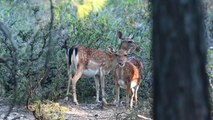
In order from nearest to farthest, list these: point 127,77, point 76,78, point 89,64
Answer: point 127,77 → point 76,78 → point 89,64

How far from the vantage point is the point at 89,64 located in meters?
13.2

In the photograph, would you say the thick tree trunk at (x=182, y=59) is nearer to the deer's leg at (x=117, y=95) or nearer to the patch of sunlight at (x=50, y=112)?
the patch of sunlight at (x=50, y=112)

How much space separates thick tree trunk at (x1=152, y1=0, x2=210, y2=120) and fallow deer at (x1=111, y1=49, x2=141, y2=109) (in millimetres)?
8497

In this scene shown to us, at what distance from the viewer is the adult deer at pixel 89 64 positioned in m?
12.8

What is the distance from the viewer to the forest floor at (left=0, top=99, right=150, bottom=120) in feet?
34.4

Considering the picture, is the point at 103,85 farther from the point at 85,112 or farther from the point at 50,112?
the point at 50,112

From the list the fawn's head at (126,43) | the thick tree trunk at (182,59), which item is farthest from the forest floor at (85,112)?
the thick tree trunk at (182,59)

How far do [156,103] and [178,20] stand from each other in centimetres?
56

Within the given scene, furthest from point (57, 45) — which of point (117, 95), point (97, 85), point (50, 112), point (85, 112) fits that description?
point (50, 112)

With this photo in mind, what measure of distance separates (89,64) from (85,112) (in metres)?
1.66

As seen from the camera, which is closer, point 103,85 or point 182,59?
point 182,59

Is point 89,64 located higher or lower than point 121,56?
lower

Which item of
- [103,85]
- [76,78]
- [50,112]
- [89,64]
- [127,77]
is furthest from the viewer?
[89,64]

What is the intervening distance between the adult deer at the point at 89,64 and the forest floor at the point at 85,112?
314 millimetres
